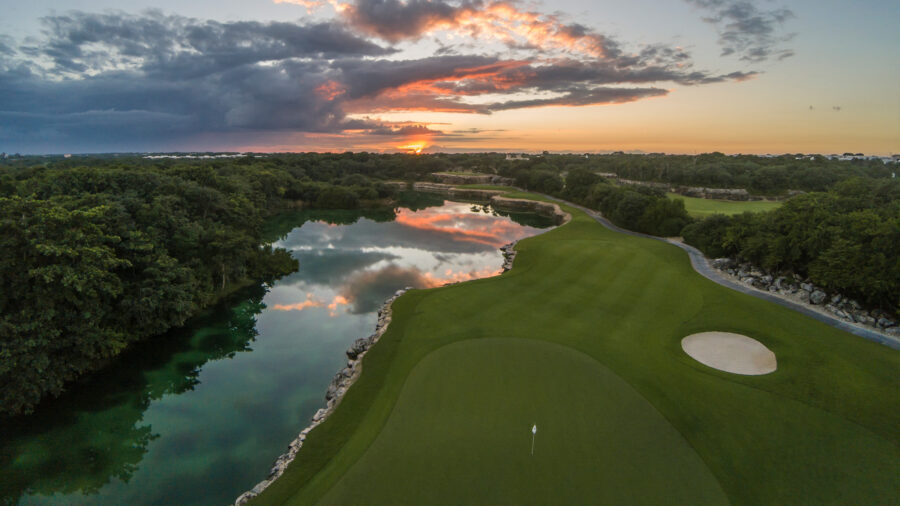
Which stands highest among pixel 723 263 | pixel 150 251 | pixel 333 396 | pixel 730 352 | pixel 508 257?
pixel 150 251

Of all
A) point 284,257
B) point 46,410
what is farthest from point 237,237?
point 46,410

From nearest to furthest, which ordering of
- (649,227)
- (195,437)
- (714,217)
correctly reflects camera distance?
(195,437) → (714,217) → (649,227)

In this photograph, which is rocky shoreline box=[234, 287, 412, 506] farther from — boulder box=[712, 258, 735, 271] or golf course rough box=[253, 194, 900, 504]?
boulder box=[712, 258, 735, 271]

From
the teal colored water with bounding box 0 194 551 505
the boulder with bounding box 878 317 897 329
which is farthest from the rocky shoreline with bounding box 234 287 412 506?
the boulder with bounding box 878 317 897 329

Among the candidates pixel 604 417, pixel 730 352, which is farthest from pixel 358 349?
pixel 730 352

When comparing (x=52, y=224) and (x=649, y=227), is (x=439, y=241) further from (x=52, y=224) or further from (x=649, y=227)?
(x=52, y=224)

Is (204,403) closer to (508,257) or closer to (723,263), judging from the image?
(508,257)
